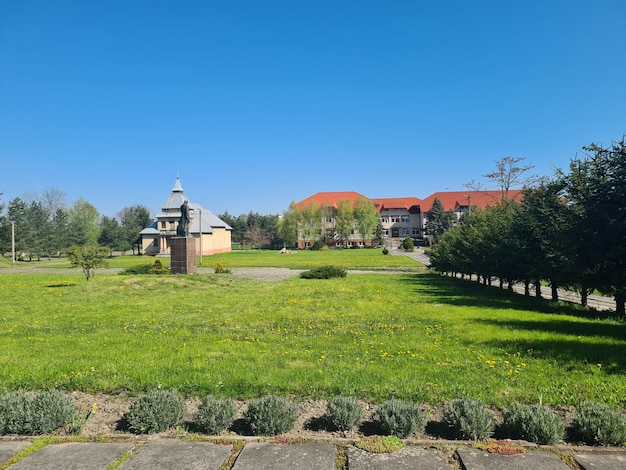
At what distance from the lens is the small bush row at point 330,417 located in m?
3.72

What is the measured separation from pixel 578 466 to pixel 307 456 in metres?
2.14

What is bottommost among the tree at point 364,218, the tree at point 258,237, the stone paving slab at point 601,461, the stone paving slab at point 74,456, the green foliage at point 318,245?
the stone paving slab at point 601,461

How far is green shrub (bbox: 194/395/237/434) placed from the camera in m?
3.95

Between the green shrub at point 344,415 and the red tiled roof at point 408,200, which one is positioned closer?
the green shrub at point 344,415

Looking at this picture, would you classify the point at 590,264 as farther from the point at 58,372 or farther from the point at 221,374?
the point at 58,372

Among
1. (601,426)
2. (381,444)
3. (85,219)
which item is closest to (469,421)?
(381,444)

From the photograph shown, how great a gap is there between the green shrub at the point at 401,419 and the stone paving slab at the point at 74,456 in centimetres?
234

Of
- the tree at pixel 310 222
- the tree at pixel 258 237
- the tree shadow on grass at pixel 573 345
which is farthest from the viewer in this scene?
the tree at pixel 258 237

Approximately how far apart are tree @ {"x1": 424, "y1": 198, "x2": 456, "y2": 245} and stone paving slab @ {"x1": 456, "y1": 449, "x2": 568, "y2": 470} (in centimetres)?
8211

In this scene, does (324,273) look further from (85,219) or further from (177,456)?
(85,219)

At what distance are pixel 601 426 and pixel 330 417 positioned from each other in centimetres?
249

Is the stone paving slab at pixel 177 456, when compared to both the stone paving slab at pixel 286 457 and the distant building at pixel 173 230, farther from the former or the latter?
the distant building at pixel 173 230

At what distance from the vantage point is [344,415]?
4031 millimetres

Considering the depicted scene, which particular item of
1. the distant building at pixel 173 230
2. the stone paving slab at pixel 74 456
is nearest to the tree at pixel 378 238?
the distant building at pixel 173 230
